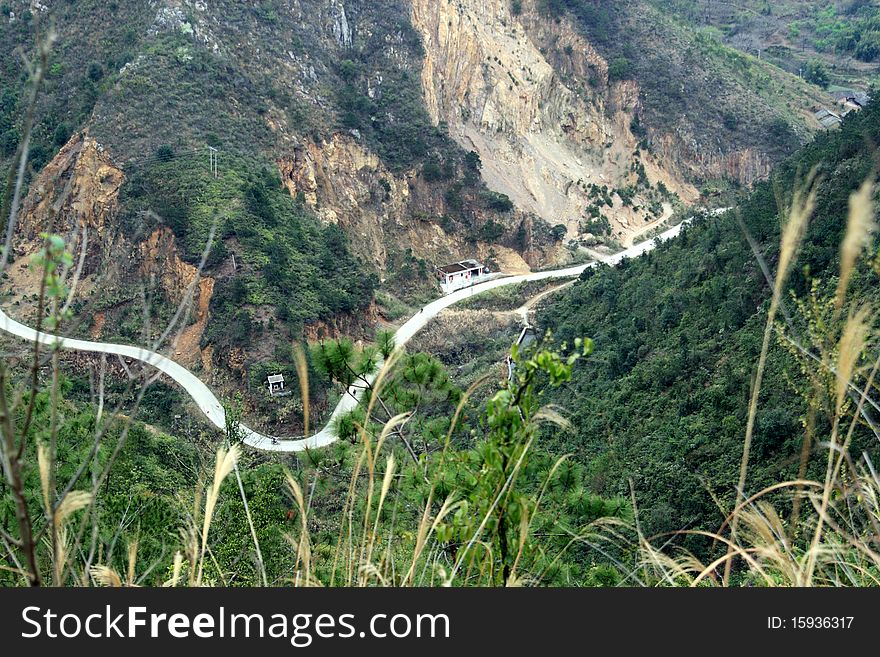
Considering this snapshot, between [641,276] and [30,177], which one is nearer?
[641,276]

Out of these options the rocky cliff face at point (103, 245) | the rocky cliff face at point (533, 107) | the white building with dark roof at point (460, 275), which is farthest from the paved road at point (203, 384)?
the rocky cliff face at point (533, 107)

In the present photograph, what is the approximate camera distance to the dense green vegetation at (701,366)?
15.4 m

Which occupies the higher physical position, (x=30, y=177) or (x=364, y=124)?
(x=364, y=124)

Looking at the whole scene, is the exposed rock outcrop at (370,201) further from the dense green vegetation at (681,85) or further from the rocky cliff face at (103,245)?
the dense green vegetation at (681,85)

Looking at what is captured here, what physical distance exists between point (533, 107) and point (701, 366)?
36.1 meters

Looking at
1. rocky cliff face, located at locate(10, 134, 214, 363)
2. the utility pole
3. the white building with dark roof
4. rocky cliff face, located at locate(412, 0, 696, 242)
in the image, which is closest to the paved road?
rocky cliff face, located at locate(10, 134, 214, 363)

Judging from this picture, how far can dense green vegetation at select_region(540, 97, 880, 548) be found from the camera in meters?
15.4

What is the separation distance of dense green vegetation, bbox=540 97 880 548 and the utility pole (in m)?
16.9

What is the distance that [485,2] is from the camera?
176 feet

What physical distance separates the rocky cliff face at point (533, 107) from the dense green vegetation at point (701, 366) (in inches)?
812

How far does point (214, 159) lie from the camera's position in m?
36.8
